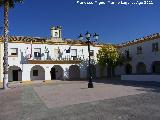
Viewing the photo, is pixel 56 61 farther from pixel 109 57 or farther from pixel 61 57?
pixel 109 57

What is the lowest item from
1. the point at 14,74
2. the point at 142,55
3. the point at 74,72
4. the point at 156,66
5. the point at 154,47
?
the point at 14,74

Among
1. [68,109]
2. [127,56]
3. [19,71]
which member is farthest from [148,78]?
[19,71]

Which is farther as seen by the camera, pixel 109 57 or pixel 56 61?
pixel 56 61

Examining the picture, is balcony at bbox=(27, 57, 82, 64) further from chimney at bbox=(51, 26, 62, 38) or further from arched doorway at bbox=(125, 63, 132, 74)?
arched doorway at bbox=(125, 63, 132, 74)

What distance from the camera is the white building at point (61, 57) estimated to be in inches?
1507

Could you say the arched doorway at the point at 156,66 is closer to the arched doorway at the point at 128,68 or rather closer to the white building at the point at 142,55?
the white building at the point at 142,55

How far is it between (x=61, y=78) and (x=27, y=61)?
710 centimetres

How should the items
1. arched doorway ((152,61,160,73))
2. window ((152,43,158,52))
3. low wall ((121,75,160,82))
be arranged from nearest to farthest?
low wall ((121,75,160,82)) → window ((152,43,158,52)) → arched doorway ((152,61,160,73))

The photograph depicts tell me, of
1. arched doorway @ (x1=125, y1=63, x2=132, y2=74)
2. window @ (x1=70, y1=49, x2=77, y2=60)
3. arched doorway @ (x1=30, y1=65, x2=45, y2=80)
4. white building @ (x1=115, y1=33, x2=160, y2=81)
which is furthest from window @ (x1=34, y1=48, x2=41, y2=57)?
arched doorway @ (x1=125, y1=63, x2=132, y2=74)

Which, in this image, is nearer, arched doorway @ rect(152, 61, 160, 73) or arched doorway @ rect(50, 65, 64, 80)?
arched doorway @ rect(152, 61, 160, 73)

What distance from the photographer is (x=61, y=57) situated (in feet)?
136

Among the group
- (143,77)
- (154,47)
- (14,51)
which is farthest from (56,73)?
(143,77)

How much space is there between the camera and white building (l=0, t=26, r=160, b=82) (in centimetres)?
3828

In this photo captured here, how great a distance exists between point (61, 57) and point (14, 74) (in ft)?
26.6
